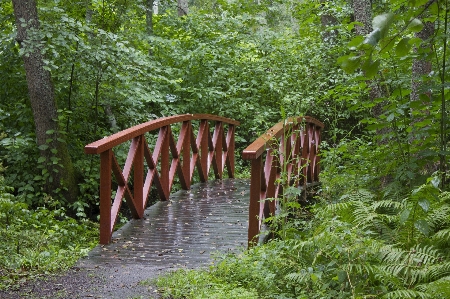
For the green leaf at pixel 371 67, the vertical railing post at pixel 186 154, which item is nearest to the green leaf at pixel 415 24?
the green leaf at pixel 371 67

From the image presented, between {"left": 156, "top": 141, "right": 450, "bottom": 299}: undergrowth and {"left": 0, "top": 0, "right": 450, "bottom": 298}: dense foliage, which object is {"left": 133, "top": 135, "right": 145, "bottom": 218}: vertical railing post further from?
{"left": 156, "top": 141, "right": 450, "bottom": 299}: undergrowth

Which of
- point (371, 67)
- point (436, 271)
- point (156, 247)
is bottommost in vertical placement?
point (156, 247)

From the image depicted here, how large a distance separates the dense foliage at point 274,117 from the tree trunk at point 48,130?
0.29 feet

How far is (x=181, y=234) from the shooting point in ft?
19.6

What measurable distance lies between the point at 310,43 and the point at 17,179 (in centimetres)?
842

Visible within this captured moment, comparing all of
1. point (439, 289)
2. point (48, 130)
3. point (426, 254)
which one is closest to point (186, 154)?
point (48, 130)

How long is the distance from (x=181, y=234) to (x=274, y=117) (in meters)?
8.06

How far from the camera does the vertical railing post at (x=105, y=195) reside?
5488mm

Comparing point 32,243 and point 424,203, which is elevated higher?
point 424,203

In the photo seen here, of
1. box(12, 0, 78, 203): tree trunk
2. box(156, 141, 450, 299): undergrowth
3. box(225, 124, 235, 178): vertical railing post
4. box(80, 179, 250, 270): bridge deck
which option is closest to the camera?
box(156, 141, 450, 299): undergrowth

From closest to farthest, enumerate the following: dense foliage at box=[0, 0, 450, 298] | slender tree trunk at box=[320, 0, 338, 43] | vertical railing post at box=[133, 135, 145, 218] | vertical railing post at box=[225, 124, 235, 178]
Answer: dense foliage at box=[0, 0, 450, 298]
vertical railing post at box=[133, 135, 145, 218]
vertical railing post at box=[225, 124, 235, 178]
slender tree trunk at box=[320, 0, 338, 43]

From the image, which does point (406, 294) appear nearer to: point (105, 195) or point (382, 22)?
point (382, 22)

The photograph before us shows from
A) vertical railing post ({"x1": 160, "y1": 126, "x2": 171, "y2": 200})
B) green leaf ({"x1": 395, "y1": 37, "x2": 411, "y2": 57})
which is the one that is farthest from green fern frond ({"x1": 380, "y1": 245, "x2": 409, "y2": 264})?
vertical railing post ({"x1": 160, "y1": 126, "x2": 171, "y2": 200})

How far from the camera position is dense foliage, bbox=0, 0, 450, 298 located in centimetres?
Result: 356
